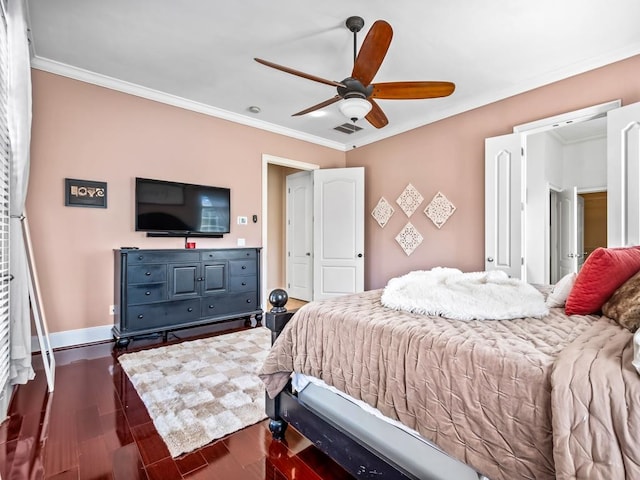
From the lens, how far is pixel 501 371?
95cm

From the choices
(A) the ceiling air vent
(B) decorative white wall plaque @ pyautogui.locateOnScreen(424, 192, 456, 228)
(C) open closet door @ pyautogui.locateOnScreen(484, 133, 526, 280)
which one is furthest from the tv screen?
(C) open closet door @ pyautogui.locateOnScreen(484, 133, 526, 280)

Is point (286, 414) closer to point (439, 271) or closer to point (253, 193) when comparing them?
point (439, 271)

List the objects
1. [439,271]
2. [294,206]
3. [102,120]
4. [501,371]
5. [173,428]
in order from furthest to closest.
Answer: [294,206]
[102,120]
[439,271]
[173,428]
[501,371]

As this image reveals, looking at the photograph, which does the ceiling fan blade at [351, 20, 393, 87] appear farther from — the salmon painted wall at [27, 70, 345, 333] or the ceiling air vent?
the salmon painted wall at [27, 70, 345, 333]

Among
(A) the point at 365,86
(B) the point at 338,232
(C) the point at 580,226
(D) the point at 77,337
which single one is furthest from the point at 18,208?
(C) the point at 580,226

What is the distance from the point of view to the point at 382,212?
496 centimetres

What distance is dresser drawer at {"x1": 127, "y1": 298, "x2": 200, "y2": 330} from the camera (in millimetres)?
3229

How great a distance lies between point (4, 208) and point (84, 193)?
1.25m

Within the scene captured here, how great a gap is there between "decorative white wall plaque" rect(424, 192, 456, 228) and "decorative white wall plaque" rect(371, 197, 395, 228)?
0.66 m

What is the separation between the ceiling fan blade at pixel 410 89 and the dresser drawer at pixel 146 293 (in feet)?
9.27

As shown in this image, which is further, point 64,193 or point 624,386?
point 64,193

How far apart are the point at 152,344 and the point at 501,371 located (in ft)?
11.0

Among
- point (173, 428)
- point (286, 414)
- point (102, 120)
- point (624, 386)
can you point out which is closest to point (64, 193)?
point (102, 120)

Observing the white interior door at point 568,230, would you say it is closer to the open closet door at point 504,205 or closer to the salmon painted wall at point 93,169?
the open closet door at point 504,205
